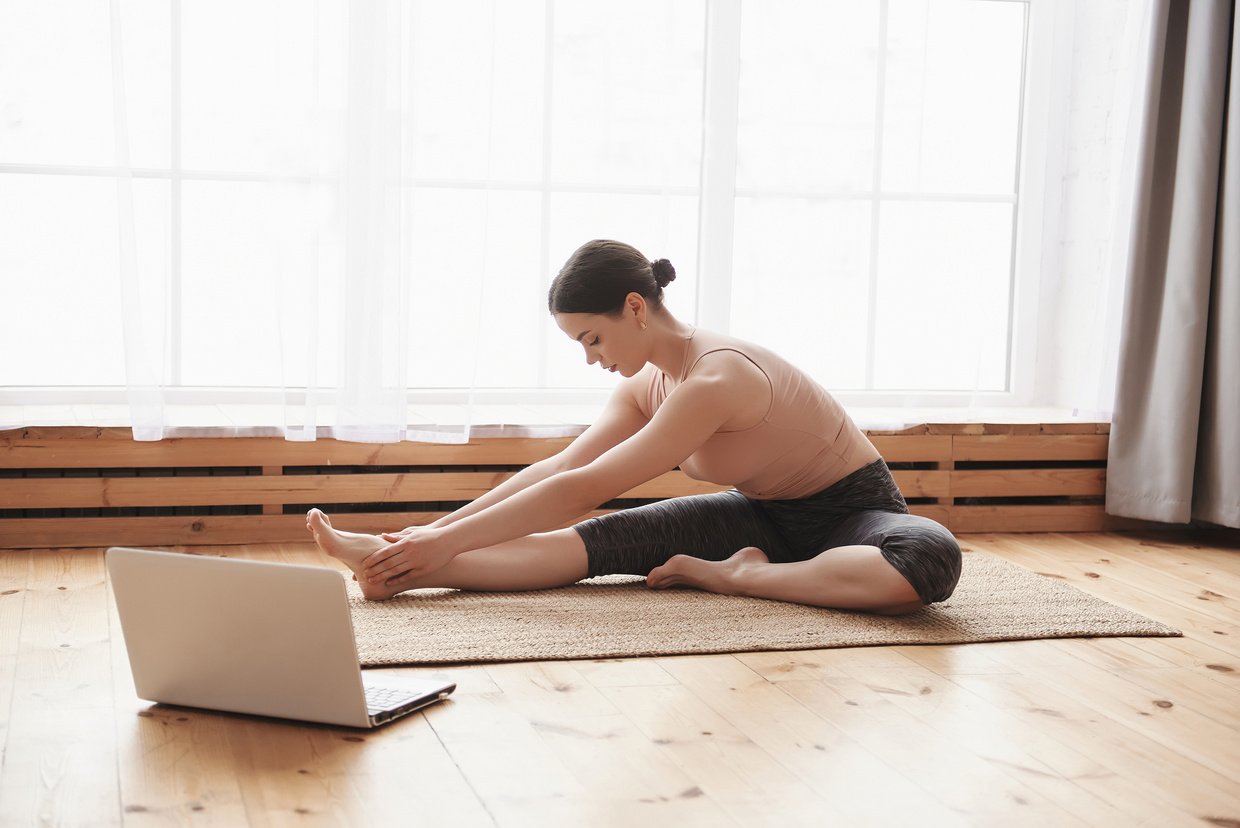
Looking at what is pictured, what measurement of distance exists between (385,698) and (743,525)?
3.41 ft

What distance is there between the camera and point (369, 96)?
3078 mm

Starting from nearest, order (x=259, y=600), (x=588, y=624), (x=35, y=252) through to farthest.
Result: (x=259, y=600) → (x=588, y=624) → (x=35, y=252)

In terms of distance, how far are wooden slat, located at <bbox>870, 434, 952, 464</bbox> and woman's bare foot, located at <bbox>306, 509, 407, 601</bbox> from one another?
4.89 ft

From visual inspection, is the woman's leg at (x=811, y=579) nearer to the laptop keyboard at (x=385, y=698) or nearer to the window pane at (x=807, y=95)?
the laptop keyboard at (x=385, y=698)

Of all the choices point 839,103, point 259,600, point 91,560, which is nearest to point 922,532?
point 259,600

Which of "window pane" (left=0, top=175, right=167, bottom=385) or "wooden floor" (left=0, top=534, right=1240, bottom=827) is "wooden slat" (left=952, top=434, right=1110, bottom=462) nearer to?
"wooden floor" (left=0, top=534, right=1240, bottom=827)

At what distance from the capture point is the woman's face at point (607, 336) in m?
2.35

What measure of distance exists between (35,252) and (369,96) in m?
0.89

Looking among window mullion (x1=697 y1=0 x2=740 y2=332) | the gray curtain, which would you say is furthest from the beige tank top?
the gray curtain

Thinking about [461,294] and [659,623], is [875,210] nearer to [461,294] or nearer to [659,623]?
[461,294]

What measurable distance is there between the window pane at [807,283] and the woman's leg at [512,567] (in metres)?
1.06

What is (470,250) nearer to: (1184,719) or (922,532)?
(922,532)

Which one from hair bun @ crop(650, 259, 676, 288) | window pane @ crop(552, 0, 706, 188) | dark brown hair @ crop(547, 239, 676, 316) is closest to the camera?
dark brown hair @ crop(547, 239, 676, 316)

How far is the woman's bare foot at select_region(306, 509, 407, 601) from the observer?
228cm
